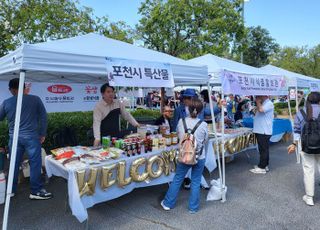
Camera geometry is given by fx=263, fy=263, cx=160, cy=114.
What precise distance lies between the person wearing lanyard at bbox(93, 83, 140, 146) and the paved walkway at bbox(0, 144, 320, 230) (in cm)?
100

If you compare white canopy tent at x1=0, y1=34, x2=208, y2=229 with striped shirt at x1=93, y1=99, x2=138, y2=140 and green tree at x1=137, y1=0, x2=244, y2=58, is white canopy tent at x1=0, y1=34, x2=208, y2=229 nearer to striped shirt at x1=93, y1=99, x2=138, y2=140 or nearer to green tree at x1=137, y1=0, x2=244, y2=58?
striped shirt at x1=93, y1=99, x2=138, y2=140

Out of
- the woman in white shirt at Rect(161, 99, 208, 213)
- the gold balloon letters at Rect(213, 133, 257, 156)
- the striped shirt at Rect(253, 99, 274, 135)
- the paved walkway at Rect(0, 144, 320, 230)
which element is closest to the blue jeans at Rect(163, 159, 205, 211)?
the woman in white shirt at Rect(161, 99, 208, 213)

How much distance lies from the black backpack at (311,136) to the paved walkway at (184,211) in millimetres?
837

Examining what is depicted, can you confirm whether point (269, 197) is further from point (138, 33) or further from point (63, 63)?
point (138, 33)

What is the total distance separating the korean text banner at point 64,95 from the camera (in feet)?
20.6

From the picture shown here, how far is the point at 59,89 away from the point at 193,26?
8291 millimetres

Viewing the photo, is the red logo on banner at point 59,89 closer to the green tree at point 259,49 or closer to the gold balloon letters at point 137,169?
the gold balloon letters at point 137,169

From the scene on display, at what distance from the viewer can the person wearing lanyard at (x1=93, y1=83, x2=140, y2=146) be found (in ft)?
12.4

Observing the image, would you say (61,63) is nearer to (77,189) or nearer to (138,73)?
(138,73)

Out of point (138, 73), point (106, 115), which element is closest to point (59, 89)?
point (106, 115)

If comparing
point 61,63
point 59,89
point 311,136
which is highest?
point 61,63

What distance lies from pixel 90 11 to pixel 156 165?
32.1 ft

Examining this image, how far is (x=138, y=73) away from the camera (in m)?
3.27

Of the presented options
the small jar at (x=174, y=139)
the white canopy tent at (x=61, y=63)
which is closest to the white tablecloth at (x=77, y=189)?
the small jar at (x=174, y=139)
